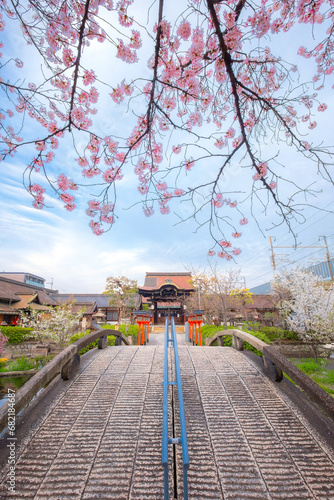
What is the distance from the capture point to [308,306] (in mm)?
14914

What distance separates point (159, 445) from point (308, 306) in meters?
15.5

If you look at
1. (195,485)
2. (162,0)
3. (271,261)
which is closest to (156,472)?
(195,485)

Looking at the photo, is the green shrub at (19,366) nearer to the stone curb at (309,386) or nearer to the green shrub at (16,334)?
the green shrub at (16,334)

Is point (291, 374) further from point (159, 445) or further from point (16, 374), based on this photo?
point (16, 374)

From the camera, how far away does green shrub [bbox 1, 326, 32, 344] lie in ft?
53.9

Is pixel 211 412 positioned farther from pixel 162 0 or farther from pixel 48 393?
pixel 162 0

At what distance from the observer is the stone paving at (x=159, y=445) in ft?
6.79

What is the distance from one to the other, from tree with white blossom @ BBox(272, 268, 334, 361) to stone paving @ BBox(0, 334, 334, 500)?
458 inches

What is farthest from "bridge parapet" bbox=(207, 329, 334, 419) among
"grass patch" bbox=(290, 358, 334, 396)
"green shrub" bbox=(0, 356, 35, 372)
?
"green shrub" bbox=(0, 356, 35, 372)

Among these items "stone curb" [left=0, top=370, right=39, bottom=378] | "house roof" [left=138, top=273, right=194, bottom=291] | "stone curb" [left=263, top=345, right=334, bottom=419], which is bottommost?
"stone curb" [left=0, top=370, right=39, bottom=378]

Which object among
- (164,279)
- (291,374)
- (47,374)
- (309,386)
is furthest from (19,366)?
→ (164,279)

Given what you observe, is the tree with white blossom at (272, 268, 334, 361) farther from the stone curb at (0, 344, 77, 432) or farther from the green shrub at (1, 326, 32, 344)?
the green shrub at (1, 326, 32, 344)

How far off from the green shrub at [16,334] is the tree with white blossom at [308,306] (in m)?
18.8

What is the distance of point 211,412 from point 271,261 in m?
23.8
